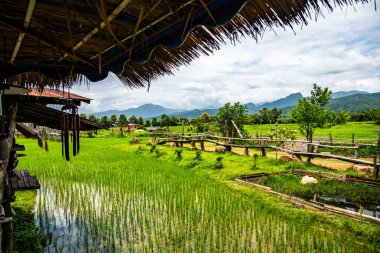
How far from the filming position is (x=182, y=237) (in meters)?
4.86

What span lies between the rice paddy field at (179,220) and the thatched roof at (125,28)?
2.92m

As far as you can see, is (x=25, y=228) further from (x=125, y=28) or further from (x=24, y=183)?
(x=125, y=28)

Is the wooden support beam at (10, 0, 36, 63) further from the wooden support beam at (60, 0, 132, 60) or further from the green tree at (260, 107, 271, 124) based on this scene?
the green tree at (260, 107, 271, 124)

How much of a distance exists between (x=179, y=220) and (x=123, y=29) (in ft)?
14.1

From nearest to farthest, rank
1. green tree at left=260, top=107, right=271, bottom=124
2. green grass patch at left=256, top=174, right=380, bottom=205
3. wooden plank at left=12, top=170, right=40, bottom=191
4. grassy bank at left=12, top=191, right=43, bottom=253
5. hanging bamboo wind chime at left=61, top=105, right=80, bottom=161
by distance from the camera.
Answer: hanging bamboo wind chime at left=61, top=105, right=80, bottom=161 → grassy bank at left=12, top=191, right=43, bottom=253 → wooden plank at left=12, top=170, right=40, bottom=191 → green grass patch at left=256, top=174, right=380, bottom=205 → green tree at left=260, top=107, right=271, bottom=124

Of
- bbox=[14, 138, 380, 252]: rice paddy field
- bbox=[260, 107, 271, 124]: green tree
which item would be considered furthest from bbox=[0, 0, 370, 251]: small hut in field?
bbox=[260, 107, 271, 124]: green tree

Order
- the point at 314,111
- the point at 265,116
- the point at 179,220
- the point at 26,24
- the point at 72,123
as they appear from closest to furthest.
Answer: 1. the point at 26,24
2. the point at 72,123
3. the point at 179,220
4. the point at 314,111
5. the point at 265,116

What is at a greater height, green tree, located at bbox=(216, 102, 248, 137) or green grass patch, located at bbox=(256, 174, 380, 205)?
green tree, located at bbox=(216, 102, 248, 137)

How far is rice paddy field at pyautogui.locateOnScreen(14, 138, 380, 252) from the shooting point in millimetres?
4562

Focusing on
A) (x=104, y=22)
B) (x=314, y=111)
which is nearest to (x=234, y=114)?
(x=314, y=111)

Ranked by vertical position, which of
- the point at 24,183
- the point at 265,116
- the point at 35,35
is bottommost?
the point at 24,183

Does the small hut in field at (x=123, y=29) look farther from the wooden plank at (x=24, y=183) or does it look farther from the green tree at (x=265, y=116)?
the green tree at (x=265, y=116)

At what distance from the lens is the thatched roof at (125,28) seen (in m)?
1.81

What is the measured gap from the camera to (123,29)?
2301mm
